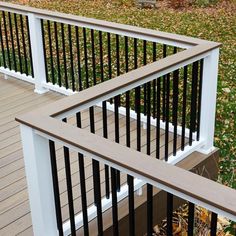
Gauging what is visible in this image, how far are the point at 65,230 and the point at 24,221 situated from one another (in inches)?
16.9

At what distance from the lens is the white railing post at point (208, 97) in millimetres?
4047

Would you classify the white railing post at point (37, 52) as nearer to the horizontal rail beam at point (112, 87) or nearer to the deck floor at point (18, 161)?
the deck floor at point (18, 161)

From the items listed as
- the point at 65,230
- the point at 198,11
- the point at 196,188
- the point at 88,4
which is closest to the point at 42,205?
the point at 65,230

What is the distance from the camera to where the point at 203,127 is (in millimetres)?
4293

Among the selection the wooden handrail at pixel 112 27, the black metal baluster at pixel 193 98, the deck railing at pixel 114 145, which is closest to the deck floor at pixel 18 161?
the deck railing at pixel 114 145

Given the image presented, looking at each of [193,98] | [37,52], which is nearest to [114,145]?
[193,98]

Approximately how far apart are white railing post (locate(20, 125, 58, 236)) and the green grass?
270cm

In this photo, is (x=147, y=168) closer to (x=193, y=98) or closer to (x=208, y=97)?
(x=193, y=98)

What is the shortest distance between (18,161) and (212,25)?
32.5 feet

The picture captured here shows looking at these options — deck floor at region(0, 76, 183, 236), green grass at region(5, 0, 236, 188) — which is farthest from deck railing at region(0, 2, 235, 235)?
green grass at region(5, 0, 236, 188)

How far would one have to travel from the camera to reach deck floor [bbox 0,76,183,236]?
348 cm

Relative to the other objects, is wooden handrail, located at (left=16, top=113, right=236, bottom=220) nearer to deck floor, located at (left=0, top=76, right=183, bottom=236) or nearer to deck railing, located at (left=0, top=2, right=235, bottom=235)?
deck railing, located at (left=0, top=2, right=235, bottom=235)

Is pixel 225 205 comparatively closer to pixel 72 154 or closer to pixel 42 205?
pixel 42 205

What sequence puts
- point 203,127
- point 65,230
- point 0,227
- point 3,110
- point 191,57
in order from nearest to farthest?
1. point 65,230
2. point 0,227
3. point 191,57
4. point 203,127
5. point 3,110
